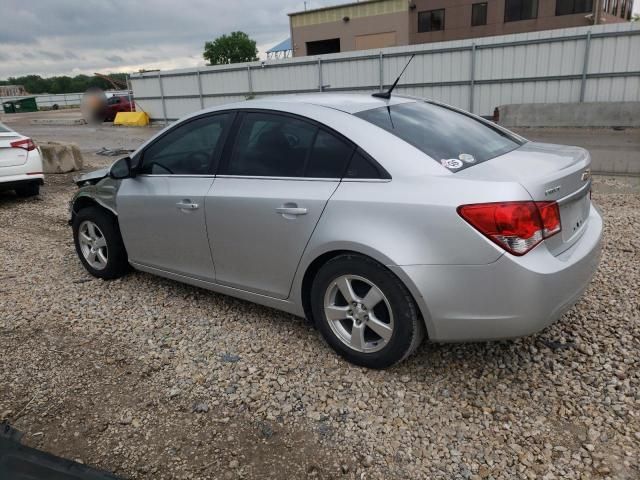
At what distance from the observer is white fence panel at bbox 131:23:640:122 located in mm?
15516

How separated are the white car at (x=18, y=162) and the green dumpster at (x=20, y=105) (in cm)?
4914

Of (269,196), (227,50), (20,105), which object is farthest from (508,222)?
(227,50)

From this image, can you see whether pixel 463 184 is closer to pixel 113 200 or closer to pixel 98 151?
pixel 113 200

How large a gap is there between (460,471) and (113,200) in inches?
135

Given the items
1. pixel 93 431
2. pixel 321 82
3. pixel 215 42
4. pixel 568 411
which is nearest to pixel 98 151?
pixel 321 82

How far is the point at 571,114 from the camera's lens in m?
15.2

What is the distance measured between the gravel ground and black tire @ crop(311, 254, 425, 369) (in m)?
0.12

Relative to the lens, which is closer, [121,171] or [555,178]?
[555,178]

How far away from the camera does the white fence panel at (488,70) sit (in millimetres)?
15516

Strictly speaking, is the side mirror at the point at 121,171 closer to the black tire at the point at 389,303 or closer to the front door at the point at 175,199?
the front door at the point at 175,199

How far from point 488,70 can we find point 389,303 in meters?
16.3

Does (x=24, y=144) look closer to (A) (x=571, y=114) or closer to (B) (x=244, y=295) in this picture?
(B) (x=244, y=295)

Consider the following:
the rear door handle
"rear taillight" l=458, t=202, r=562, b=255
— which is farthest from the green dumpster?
"rear taillight" l=458, t=202, r=562, b=255

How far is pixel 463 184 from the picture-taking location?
105 inches
